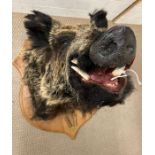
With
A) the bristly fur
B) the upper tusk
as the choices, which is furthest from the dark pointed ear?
the upper tusk

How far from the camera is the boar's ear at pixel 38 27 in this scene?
71cm

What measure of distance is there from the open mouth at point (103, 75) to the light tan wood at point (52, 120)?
102mm

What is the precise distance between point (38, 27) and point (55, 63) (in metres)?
0.11

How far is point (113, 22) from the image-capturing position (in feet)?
2.49

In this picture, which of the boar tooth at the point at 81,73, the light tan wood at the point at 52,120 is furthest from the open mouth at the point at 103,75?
the light tan wood at the point at 52,120

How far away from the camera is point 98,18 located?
2.50 ft

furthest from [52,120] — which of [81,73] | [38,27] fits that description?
[38,27]

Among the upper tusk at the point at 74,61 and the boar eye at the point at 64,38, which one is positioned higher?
the boar eye at the point at 64,38

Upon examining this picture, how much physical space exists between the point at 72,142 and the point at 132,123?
211mm

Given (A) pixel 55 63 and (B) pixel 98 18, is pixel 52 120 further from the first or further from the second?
(B) pixel 98 18

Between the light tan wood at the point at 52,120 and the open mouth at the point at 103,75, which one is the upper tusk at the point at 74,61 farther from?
the light tan wood at the point at 52,120
